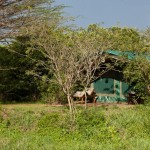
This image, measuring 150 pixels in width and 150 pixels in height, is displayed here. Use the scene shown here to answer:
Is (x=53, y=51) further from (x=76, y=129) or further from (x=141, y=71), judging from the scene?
(x=141, y=71)

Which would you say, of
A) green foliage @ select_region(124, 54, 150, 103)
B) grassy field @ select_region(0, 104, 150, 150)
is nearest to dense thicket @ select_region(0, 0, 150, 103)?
green foliage @ select_region(124, 54, 150, 103)

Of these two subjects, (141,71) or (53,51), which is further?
(141,71)

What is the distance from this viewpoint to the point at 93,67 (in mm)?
15609

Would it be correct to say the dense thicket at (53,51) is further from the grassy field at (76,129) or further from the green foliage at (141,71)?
the grassy field at (76,129)

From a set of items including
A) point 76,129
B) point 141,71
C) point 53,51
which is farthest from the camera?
point 141,71

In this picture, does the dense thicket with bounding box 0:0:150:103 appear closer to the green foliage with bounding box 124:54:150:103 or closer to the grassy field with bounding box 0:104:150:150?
the green foliage with bounding box 124:54:150:103

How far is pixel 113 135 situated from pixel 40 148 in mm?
2709

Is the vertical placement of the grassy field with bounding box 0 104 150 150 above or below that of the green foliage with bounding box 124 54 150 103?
below

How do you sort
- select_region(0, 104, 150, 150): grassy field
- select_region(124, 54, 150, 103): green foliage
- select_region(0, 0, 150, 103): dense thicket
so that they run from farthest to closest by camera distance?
select_region(124, 54, 150, 103): green foliage, select_region(0, 0, 150, 103): dense thicket, select_region(0, 104, 150, 150): grassy field

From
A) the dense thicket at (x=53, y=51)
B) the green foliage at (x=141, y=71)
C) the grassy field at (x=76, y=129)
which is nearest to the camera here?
the grassy field at (x=76, y=129)

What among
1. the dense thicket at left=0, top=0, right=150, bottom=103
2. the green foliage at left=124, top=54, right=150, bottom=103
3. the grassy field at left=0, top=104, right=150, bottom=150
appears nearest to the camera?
the grassy field at left=0, top=104, right=150, bottom=150

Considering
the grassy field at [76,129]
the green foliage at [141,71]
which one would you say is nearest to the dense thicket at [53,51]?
the green foliage at [141,71]

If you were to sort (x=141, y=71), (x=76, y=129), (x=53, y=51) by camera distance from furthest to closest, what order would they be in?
(x=141, y=71)
(x=53, y=51)
(x=76, y=129)

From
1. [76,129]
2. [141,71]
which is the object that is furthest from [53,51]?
[141,71]
